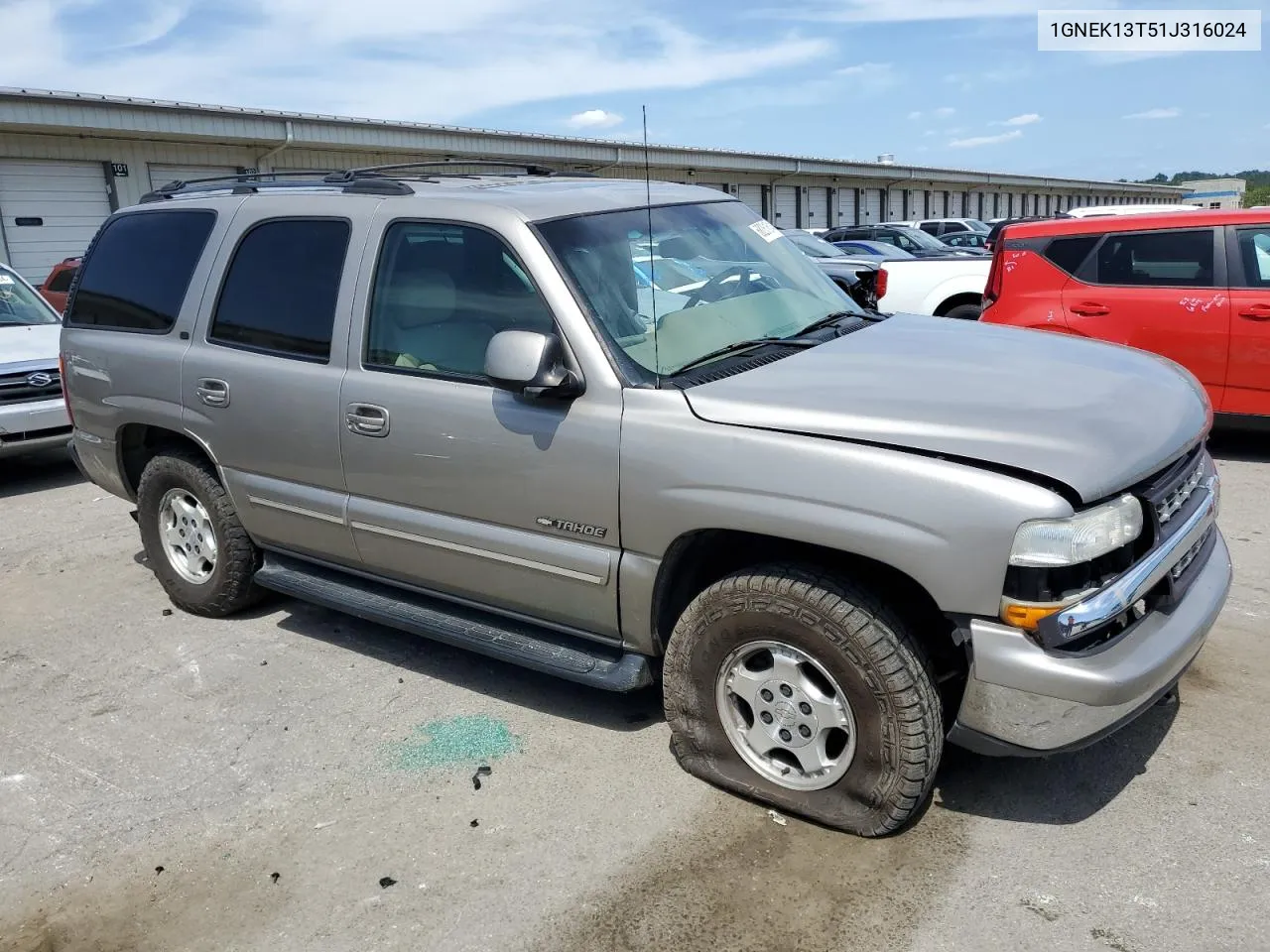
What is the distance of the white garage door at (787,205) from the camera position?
129 ft

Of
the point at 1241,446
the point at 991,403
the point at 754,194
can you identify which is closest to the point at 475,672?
the point at 991,403

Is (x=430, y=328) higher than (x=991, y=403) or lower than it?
higher

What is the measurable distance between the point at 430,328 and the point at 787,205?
3809 cm

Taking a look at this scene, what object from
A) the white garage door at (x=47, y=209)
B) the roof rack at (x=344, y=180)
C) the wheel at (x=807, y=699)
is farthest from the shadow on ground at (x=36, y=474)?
the white garage door at (x=47, y=209)

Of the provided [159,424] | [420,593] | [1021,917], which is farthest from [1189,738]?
[159,424]

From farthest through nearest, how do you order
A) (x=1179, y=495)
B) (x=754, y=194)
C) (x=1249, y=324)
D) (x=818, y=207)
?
(x=818, y=207) → (x=754, y=194) → (x=1249, y=324) → (x=1179, y=495)

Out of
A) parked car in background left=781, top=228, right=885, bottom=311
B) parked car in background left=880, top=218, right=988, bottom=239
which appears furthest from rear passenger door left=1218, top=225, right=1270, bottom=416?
parked car in background left=880, top=218, right=988, bottom=239

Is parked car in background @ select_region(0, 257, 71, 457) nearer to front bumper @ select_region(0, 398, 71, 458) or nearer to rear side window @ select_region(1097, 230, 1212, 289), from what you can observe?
front bumper @ select_region(0, 398, 71, 458)

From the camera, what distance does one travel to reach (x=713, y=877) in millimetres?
2922

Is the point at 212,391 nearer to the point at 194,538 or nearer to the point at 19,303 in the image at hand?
the point at 194,538

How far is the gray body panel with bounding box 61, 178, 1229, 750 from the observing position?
8.84ft

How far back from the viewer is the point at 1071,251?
7637mm

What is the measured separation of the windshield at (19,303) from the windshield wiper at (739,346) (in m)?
7.65

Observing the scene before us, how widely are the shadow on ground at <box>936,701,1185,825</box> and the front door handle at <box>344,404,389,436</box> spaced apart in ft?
7.64
